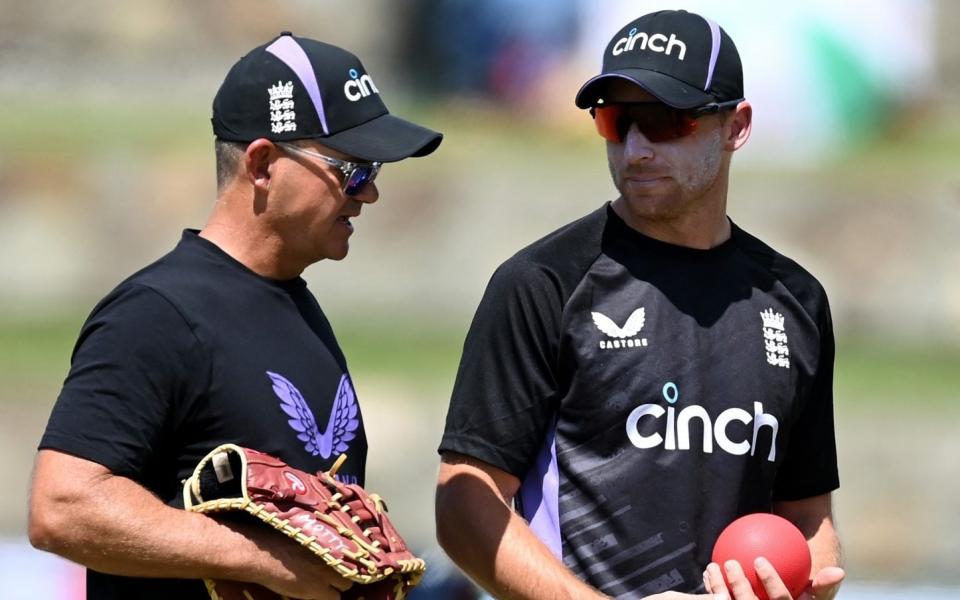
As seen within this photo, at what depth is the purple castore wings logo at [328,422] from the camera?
3053 mm

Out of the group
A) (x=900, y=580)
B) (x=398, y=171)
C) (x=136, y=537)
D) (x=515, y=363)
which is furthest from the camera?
(x=398, y=171)

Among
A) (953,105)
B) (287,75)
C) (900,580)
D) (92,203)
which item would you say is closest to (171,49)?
(92,203)

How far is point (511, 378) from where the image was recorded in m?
3.20

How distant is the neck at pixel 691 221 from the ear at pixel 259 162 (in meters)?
0.84

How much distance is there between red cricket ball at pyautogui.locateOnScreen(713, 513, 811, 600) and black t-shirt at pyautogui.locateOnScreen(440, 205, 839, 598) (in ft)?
0.36

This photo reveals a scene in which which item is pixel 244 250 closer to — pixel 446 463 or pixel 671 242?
pixel 446 463

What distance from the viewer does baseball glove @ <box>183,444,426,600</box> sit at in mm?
2816

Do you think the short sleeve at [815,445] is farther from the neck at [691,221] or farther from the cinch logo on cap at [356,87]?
the cinch logo on cap at [356,87]

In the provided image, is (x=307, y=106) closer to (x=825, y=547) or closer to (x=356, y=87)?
(x=356, y=87)

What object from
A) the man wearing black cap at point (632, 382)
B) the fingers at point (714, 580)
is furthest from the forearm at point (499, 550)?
the fingers at point (714, 580)

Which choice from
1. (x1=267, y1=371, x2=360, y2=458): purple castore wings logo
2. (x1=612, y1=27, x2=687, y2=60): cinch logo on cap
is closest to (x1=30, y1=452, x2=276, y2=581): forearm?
(x1=267, y1=371, x2=360, y2=458): purple castore wings logo

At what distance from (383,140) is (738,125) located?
0.89 meters

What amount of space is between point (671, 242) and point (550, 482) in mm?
651

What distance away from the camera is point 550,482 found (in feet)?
10.7
